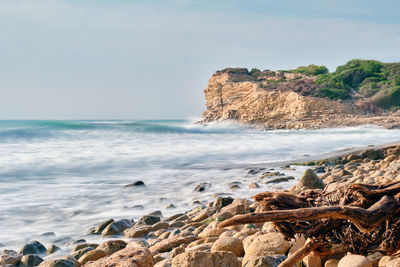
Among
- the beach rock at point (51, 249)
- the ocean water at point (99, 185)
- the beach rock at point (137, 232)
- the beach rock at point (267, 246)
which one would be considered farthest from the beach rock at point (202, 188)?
the beach rock at point (267, 246)

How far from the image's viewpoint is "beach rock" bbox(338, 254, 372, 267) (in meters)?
2.02

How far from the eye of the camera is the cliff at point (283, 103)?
3641cm

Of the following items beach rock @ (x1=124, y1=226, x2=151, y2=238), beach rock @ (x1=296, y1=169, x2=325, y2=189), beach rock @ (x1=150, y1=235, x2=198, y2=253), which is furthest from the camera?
beach rock @ (x1=296, y1=169, x2=325, y2=189)

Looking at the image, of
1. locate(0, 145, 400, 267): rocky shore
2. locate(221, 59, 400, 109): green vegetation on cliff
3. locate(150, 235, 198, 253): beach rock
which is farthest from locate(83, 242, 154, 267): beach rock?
locate(221, 59, 400, 109): green vegetation on cliff

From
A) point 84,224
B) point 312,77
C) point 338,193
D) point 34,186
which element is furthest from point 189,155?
point 312,77

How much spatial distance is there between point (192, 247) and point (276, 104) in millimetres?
38935

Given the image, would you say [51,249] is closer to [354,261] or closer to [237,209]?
[237,209]

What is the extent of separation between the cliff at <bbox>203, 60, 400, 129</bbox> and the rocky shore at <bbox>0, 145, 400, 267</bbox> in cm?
2908

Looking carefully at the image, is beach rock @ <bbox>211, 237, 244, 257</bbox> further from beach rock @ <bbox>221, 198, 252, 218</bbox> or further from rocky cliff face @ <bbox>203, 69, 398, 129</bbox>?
rocky cliff face @ <bbox>203, 69, 398, 129</bbox>

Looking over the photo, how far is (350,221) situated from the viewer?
189 cm

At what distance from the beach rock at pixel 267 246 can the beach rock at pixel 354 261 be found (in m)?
0.66

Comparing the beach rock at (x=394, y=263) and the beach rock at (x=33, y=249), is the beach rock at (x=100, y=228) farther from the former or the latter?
the beach rock at (x=394, y=263)

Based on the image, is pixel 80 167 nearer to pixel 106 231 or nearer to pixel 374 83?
pixel 106 231

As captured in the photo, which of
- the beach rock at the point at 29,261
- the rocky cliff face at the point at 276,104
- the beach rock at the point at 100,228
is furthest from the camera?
the rocky cliff face at the point at 276,104
